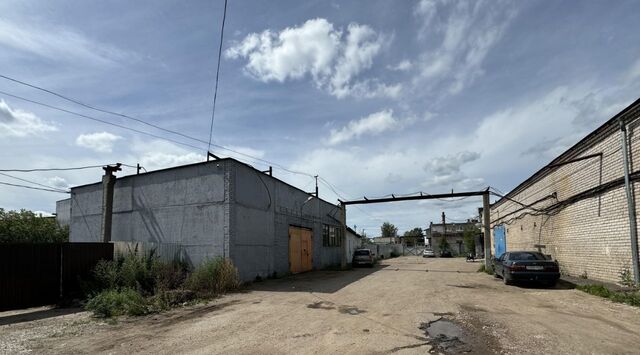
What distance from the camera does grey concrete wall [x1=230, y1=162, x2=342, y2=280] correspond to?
1775 centimetres

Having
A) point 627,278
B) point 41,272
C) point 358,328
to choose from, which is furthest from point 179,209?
point 627,278

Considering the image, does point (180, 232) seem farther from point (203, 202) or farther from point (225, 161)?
point (225, 161)

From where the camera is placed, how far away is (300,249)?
25.2 meters

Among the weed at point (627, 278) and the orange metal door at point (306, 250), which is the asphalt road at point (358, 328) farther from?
the orange metal door at point (306, 250)

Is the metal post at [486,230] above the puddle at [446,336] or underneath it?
above

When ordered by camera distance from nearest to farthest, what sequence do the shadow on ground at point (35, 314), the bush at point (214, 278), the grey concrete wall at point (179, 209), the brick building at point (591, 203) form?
1. the shadow on ground at point (35, 314)
2. the brick building at point (591, 203)
3. the bush at point (214, 278)
4. the grey concrete wall at point (179, 209)

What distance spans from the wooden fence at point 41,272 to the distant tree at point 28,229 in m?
15.4

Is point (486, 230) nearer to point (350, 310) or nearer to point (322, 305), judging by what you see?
point (322, 305)

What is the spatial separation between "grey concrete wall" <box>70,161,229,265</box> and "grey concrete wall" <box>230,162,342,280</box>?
68 centimetres

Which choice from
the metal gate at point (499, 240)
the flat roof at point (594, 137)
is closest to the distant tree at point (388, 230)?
the metal gate at point (499, 240)

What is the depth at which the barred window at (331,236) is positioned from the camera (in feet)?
101

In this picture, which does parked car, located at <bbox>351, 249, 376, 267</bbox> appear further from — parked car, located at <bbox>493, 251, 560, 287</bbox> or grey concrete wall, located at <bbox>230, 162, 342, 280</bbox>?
parked car, located at <bbox>493, 251, 560, 287</bbox>

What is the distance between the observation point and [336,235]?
3422 cm

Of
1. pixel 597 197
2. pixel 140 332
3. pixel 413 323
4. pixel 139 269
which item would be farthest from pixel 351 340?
pixel 597 197
